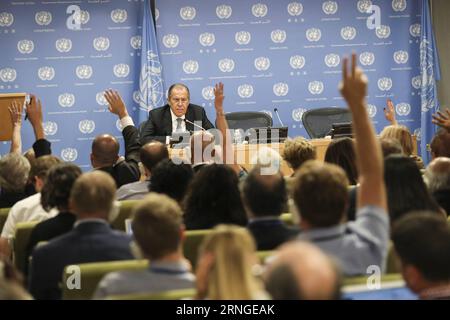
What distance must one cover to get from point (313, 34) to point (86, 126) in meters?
3.22

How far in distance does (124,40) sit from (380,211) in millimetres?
7554

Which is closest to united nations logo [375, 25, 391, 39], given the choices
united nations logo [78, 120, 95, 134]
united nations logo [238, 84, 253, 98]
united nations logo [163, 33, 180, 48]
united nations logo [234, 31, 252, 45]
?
united nations logo [234, 31, 252, 45]

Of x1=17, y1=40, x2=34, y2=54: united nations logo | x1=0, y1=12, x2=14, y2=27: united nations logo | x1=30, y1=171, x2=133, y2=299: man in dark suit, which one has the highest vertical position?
x1=0, y1=12, x2=14, y2=27: united nations logo

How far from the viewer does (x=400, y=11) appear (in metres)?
11.0

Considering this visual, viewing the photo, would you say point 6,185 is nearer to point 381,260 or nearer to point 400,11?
point 381,260

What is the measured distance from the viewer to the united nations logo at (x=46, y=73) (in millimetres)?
9859

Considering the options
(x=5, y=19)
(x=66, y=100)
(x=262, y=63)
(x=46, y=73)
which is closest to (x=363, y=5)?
(x=262, y=63)

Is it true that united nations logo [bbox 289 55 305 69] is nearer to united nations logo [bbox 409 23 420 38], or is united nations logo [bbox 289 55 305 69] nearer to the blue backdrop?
the blue backdrop

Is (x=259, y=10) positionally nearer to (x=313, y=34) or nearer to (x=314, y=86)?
(x=313, y=34)

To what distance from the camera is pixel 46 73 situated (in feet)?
32.4

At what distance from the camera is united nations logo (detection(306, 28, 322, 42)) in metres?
10.7

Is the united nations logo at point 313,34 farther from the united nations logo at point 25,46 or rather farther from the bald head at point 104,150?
the bald head at point 104,150

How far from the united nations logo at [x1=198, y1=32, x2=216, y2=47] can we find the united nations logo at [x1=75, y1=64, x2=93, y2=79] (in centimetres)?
146
